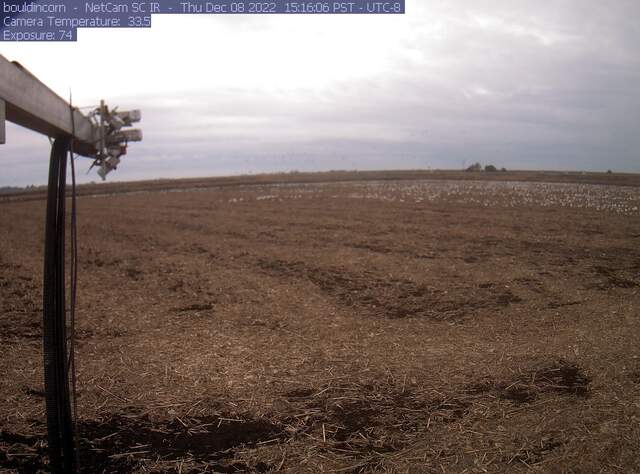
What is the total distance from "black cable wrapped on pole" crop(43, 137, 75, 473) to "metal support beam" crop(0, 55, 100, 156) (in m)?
0.18

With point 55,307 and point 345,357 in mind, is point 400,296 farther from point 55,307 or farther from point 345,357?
point 55,307

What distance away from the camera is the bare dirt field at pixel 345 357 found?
3.94 metres

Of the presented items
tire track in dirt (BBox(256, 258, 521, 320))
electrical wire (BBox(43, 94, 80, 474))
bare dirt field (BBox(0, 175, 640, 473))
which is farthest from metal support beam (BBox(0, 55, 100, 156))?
tire track in dirt (BBox(256, 258, 521, 320))

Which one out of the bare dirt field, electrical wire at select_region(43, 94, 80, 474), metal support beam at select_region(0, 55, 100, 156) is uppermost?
metal support beam at select_region(0, 55, 100, 156)

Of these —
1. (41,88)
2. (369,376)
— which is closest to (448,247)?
(369,376)

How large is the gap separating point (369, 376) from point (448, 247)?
703 cm

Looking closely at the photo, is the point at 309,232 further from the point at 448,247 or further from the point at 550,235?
the point at 550,235

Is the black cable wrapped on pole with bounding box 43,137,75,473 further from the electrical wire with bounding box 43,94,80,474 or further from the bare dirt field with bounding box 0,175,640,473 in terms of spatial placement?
the bare dirt field with bounding box 0,175,640,473

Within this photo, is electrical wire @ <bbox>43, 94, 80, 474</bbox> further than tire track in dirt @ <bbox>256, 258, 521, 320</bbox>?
No

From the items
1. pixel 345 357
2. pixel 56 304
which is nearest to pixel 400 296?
pixel 345 357

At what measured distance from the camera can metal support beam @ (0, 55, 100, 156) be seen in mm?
2334

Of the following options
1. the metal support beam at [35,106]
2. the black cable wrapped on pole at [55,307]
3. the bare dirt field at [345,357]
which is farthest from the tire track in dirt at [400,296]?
the metal support beam at [35,106]

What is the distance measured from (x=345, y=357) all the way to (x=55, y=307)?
11.8 ft

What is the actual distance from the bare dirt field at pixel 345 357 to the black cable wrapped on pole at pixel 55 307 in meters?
0.84
